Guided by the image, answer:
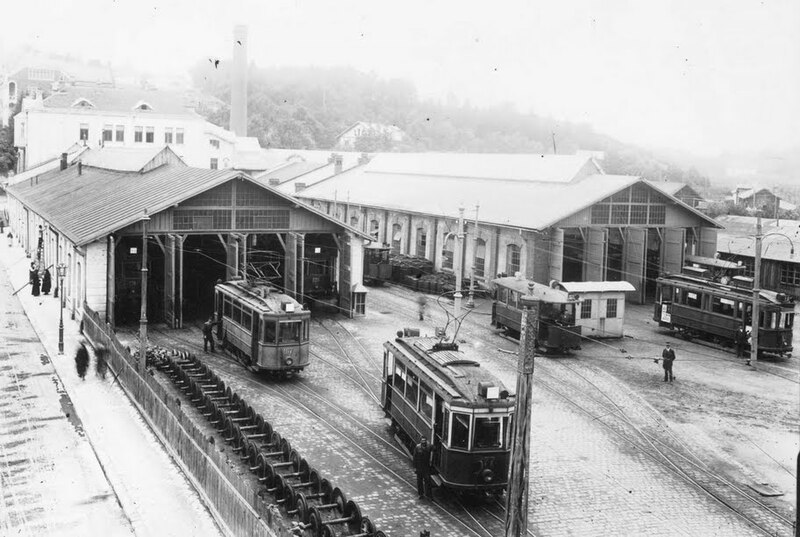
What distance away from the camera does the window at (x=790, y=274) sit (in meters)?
48.1

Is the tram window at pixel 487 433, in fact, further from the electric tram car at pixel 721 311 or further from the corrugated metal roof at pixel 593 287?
the electric tram car at pixel 721 311

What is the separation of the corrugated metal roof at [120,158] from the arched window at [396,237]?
631 inches

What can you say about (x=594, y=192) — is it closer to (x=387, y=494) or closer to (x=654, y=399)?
(x=654, y=399)

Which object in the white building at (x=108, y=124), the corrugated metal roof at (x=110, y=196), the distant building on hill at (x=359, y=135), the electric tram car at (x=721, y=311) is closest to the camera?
the electric tram car at (x=721, y=311)

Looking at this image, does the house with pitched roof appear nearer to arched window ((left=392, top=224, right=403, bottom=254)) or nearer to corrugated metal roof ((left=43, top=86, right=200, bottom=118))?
arched window ((left=392, top=224, right=403, bottom=254))

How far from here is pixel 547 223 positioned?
141ft

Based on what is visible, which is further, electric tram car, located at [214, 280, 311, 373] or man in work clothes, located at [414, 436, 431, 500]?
electric tram car, located at [214, 280, 311, 373]

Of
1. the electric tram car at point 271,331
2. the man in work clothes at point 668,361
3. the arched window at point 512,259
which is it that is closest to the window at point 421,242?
the arched window at point 512,259

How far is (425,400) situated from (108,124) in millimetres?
68662

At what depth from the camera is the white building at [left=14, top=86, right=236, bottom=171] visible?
250 ft

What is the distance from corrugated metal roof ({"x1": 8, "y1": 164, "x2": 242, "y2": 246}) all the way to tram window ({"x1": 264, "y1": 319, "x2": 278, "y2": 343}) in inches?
396

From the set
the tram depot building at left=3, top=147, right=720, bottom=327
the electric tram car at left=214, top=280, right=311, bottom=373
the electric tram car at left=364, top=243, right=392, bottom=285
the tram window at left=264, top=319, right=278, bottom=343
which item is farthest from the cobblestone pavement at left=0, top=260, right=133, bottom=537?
the electric tram car at left=364, top=243, right=392, bottom=285

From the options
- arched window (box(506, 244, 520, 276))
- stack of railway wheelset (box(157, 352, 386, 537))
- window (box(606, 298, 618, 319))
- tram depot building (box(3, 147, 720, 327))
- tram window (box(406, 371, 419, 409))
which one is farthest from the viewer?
arched window (box(506, 244, 520, 276))

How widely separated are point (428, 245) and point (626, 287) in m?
19.9
